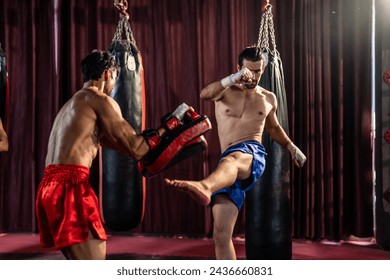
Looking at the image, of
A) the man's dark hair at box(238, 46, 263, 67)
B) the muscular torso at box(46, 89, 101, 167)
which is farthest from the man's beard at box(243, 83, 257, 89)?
the muscular torso at box(46, 89, 101, 167)

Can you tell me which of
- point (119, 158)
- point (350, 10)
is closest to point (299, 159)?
point (119, 158)

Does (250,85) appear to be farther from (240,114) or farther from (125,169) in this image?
(125,169)

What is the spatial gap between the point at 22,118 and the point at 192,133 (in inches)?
101

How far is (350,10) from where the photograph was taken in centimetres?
389

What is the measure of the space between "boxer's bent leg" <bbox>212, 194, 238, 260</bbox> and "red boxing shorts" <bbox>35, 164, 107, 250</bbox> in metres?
0.73

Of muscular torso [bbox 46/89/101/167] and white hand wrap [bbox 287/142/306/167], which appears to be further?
white hand wrap [bbox 287/142/306/167]

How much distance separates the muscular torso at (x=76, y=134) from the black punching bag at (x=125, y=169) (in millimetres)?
838

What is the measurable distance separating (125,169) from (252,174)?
827mm

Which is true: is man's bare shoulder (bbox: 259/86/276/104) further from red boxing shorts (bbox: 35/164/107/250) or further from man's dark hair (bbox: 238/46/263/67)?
red boxing shorts (bbox: 35/164/107/250)

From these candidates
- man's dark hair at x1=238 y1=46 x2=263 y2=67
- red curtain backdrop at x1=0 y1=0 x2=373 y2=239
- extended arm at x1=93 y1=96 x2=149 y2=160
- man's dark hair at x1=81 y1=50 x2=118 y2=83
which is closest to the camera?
extended arm at x1=93 y1=96 x2=149 y2=160

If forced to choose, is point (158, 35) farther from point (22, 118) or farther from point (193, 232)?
point (193, 232)

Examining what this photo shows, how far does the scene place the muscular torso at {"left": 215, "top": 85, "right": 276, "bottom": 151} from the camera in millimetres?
2789

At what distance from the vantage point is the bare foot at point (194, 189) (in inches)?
81.3

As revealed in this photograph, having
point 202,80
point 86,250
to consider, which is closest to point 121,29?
point 202,80
